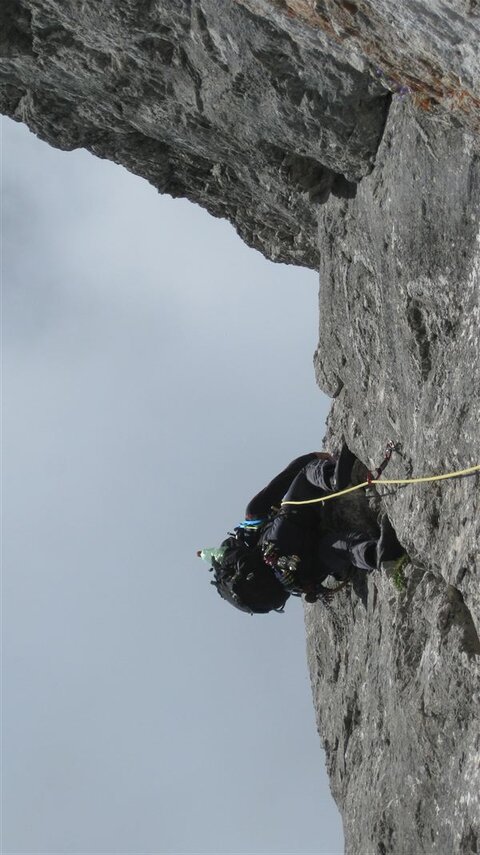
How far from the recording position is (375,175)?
8898 mm

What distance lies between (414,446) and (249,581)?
446 cm

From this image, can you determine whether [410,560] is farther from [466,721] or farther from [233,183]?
[233,183]

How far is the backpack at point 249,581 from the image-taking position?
41.7 feet

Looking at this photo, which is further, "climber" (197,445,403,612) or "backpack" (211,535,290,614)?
"backpack" (211,535,290,614)

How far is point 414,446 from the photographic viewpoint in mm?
9125

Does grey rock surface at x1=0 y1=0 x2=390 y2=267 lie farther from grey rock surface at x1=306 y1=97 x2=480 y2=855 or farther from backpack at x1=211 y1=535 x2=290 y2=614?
backpack at x1=211 y1=535 x2=290 y2=614

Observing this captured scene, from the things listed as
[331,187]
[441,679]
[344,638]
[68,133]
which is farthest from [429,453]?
[68,133]

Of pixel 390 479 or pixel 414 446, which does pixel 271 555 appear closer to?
pixel 390 479

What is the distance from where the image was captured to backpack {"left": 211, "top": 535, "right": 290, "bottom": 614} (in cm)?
1271

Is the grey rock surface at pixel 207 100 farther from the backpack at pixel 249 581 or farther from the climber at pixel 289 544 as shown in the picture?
the backpack at pixel 249 581

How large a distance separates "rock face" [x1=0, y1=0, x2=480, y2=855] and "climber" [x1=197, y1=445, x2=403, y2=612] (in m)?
0.57

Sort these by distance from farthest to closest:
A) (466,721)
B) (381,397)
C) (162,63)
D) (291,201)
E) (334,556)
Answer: (334,556) < (291,201) < (381,397) < (162,63) < (466,721)

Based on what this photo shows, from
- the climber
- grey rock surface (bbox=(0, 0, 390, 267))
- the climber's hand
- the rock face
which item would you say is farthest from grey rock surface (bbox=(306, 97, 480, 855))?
the climber's hand

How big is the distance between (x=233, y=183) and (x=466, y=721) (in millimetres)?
7691
